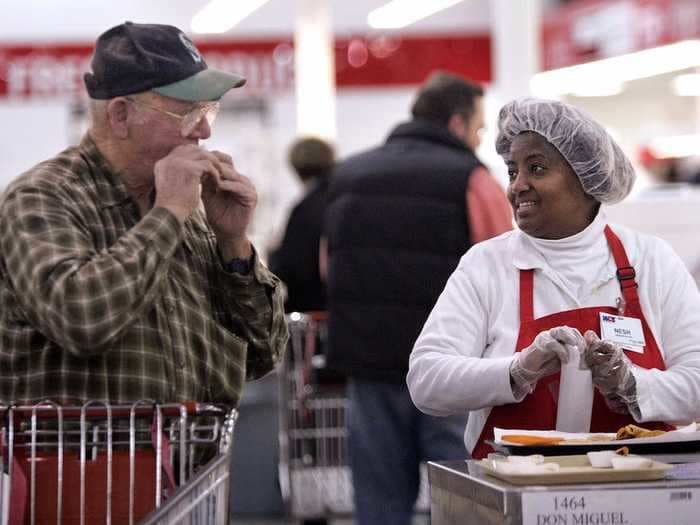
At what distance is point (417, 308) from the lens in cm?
435

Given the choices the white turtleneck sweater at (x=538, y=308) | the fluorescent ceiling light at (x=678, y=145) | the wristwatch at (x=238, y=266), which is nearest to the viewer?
the white turtleneck sweater at (x=538, y=308)

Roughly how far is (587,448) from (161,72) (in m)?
1.09

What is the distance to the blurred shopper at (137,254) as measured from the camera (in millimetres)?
2406

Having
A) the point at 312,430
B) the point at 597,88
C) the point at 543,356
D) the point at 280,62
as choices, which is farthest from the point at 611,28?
the point at 543,356

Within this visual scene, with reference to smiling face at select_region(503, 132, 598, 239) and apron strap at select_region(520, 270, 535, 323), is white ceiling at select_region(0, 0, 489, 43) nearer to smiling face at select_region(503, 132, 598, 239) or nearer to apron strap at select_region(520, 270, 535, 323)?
smiling face at select_region(503, 132, 598, 239)

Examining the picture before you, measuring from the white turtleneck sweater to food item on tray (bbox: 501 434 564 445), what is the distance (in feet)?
0.55

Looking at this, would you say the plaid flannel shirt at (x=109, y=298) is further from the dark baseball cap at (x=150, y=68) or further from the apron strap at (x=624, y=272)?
the apron strap at (x=624, y=272)

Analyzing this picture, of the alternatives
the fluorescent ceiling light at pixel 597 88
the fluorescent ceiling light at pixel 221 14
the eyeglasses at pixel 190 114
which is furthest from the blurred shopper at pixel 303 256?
the fluorescent ceiling light at pixel 221 14

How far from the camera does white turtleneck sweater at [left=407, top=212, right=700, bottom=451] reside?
2.46 m

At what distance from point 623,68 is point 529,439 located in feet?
36.0

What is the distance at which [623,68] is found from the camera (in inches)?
503

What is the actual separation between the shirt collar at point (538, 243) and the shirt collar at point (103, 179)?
0.76 m

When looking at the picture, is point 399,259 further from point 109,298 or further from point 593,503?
point 593,503

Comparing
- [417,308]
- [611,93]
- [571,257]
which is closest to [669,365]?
[571,257]
